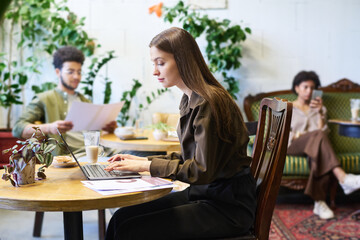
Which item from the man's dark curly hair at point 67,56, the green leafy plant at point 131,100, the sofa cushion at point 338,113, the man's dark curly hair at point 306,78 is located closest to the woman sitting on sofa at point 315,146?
the man's dark curly hair at point 306,78

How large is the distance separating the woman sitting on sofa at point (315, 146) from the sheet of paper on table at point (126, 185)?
2.33 metres

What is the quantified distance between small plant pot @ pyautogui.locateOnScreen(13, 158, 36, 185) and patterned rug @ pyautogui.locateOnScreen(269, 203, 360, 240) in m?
1.88

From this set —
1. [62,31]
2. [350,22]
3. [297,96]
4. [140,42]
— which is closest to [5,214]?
[62,31]

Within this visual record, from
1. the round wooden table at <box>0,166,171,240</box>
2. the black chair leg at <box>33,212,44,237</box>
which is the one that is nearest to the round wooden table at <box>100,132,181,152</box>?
the black chair leg at <box>33,212,44,237</box>

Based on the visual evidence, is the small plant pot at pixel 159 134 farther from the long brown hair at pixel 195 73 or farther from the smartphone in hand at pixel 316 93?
the smartphone in hand at pixel 316 93

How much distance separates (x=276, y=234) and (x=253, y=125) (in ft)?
3.66

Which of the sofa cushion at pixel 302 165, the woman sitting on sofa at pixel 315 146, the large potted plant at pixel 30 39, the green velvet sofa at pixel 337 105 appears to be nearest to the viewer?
the woman sitting on sofa at pixel 315 146

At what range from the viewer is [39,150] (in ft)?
4.45

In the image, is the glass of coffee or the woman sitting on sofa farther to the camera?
the woman sitting on sofa

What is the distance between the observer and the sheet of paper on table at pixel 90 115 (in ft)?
8.05

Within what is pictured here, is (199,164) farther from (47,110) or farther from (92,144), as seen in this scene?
(47,110)

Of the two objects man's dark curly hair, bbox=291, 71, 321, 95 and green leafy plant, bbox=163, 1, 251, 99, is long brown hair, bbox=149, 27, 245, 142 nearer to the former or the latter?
green leafy plant, bbox=163, 1, 251, 99

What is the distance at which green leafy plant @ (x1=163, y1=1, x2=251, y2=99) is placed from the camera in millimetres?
3924

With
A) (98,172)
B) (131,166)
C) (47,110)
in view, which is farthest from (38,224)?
(131,166)
